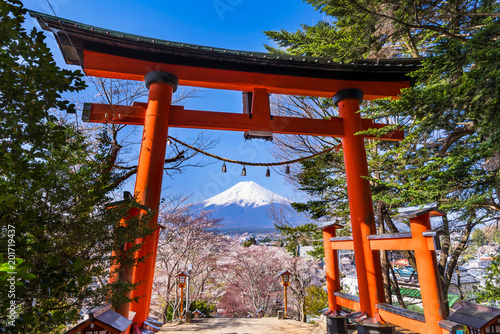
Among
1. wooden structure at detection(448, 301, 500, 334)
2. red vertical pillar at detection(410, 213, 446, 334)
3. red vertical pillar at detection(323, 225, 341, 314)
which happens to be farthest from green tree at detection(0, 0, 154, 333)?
red vertical pillar at detection(323, 225, 341, 314)

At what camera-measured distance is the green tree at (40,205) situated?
4.27ft

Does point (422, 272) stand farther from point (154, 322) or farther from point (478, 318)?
point (154, 322)

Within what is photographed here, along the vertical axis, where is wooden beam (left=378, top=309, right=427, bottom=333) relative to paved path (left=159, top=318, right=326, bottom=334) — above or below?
above

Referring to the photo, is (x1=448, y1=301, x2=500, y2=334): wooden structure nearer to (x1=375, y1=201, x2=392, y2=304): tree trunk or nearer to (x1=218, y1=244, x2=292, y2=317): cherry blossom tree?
(x1=375, y1=201, x2=392, y2=304): tree trunk

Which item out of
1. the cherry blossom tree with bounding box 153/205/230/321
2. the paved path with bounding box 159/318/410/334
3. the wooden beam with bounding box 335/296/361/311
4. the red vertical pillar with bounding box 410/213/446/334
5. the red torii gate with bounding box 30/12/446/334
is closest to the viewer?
the red vertical pillar with bounding box 410/213/446/334

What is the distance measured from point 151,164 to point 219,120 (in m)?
1.37

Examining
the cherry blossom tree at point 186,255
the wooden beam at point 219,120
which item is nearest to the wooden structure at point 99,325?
the wooden beam at point 219,120

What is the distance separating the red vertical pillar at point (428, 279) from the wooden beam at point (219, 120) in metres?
1.56

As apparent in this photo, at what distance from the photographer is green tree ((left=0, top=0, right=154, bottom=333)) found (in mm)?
1303

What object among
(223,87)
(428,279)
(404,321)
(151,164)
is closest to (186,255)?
(151,164)

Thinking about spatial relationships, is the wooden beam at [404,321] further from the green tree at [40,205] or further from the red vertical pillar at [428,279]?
the green tree at [40,205]

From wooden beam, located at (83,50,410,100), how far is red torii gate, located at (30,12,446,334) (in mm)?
15

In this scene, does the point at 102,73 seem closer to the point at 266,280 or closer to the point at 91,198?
the point at 91,198

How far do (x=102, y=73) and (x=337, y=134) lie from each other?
426 centimetres
